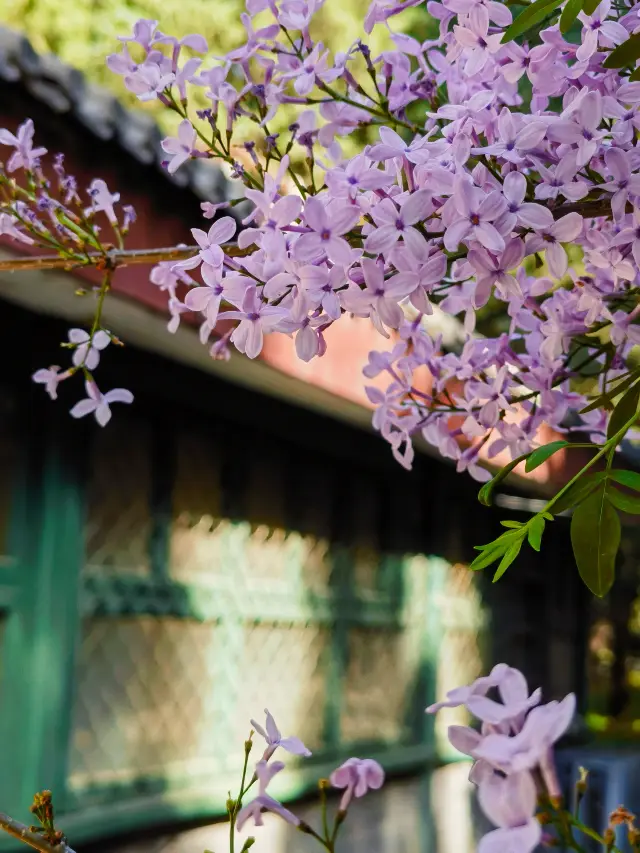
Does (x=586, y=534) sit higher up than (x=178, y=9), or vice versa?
(x=178, y=9)

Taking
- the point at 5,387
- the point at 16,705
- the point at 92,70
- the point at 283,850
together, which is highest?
the point at 92,70

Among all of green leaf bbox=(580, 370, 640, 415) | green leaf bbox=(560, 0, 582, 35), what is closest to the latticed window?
green leaf bbox=(580, 370, 640, 415)

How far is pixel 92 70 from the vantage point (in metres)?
8.70

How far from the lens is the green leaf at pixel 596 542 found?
0.85m

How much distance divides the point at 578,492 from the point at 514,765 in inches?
17.2

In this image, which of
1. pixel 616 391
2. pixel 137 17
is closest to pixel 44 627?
pixel 616 391

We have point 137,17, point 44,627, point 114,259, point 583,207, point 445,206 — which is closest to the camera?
point 445,206

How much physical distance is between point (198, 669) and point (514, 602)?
3.46m

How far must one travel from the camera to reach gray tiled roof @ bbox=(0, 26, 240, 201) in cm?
204

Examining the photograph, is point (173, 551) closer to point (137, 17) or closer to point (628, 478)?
point (628, 478)

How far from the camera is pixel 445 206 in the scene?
2.77 feet

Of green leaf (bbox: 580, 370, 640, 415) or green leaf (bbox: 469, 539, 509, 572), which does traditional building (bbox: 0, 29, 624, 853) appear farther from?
green leaf (bbox: 469, 539, 509, 572)

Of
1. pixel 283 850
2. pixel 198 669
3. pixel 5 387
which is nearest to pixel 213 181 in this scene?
pixel 5 387

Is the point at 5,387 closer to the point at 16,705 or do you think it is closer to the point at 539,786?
the point at 16,705
